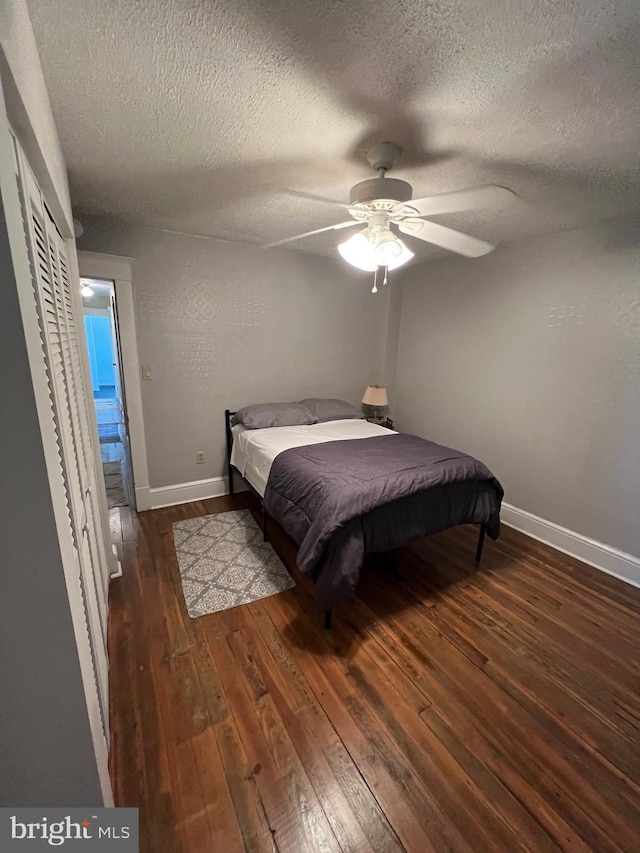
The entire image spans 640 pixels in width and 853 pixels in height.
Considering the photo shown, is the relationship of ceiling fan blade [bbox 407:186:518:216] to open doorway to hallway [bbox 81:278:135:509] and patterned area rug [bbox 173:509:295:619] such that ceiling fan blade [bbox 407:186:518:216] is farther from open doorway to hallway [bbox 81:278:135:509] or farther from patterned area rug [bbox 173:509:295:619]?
open doorway to hallway [bbox 81:278:135:509]

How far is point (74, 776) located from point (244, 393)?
9.14 feet

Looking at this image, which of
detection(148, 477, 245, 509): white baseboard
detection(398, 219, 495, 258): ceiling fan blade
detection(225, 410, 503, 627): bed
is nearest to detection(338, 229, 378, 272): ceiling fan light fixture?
detection(398, 219, 495, 258): ceiling fan blade

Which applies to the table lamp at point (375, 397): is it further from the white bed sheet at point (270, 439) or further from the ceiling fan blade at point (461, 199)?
the ceiling fan blade at point (461, 199)

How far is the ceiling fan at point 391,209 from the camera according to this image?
1.52 metres

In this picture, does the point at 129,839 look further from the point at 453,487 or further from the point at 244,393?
the point at 244,393

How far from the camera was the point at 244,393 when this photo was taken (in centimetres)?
335

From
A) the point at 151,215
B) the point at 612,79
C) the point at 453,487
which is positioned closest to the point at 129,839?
the point at 453,487

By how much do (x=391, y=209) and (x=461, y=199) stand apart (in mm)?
310

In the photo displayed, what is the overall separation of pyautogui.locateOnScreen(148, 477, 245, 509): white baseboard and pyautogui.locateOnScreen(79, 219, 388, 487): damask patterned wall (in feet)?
0.22

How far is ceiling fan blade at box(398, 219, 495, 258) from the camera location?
5.75 feet

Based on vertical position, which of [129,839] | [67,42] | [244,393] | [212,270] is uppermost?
[67,42]

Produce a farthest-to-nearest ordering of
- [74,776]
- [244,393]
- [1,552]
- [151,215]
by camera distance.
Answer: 1. [244,393]
2. [151,215]
3. [74,776]
4. [1,552]

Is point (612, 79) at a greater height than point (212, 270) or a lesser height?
greater

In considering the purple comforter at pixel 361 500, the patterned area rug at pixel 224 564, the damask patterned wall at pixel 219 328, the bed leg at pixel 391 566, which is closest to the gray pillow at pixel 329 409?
the damask patterned wall at pixel 219 328
